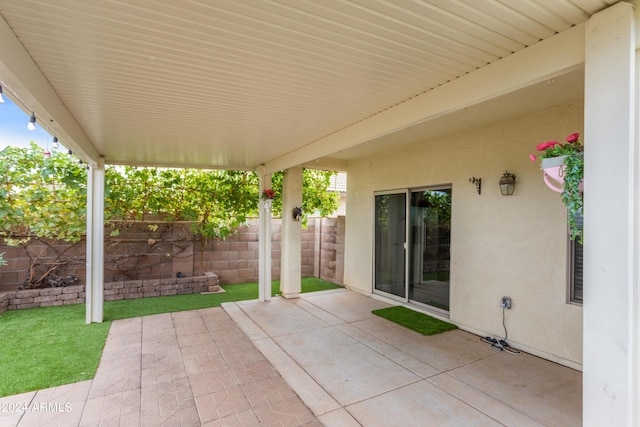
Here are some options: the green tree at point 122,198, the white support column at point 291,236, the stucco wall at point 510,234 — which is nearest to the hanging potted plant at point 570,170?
the stucco wall at point 510,234

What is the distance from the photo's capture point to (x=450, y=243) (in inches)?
191

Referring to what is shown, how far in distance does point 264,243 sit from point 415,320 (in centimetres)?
319

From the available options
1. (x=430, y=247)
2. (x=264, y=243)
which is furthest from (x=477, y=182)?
(x=264, y=243)

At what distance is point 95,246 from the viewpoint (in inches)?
195

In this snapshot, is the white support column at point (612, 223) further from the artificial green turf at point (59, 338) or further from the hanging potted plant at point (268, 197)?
the hanging potted plant at point (268, 197)

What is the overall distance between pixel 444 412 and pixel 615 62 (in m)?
2.68

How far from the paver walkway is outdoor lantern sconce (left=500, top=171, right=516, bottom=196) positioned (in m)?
3.38

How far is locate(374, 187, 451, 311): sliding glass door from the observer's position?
Answer: 5090mm

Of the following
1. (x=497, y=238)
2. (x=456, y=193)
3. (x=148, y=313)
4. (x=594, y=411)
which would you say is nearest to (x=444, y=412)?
(x=594, y=411)

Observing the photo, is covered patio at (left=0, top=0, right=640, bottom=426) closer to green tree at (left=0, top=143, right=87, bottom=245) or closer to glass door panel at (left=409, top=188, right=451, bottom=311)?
glass door panel at (left=409, top=188, right=451, bottom=311)

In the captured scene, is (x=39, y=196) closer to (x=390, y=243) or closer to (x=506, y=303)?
(x=390, y=243)

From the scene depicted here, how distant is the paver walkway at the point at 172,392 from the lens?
2594 mm

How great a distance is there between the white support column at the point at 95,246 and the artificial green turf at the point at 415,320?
4353 millimetres

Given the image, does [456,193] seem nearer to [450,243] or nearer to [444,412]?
[450,243]
